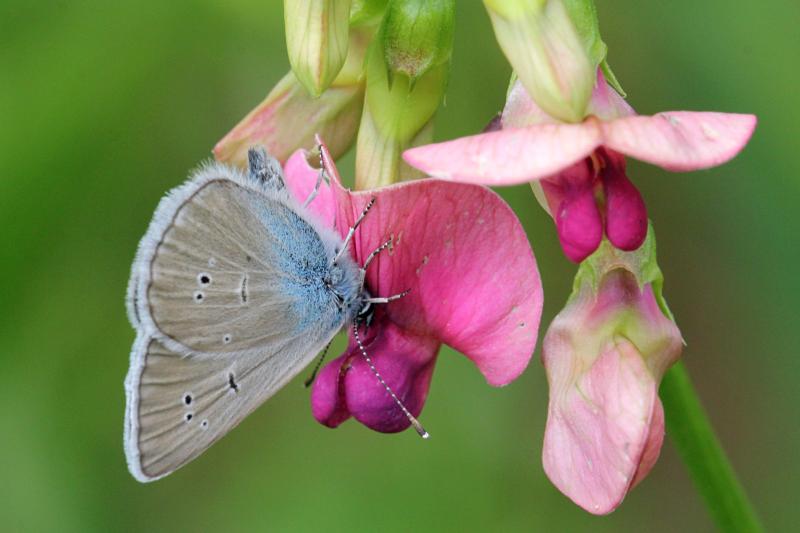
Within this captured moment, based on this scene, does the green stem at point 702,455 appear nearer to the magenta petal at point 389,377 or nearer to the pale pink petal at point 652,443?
the pale pink petal at point 652,443

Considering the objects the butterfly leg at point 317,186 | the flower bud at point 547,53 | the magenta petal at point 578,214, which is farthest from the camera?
the butterfly leg at point 317,186

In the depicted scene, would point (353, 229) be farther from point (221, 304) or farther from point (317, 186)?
point (221, 304)

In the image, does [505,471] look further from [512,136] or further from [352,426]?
[512,136]

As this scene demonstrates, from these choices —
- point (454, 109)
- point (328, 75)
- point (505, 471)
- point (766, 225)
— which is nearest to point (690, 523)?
point (505, 471)

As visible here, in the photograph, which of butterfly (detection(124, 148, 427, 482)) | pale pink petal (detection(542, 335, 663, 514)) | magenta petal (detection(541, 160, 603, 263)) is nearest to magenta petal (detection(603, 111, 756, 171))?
magenta petal (detection(541, 160, 603, 263))

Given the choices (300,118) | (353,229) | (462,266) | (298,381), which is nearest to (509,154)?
(462,266)

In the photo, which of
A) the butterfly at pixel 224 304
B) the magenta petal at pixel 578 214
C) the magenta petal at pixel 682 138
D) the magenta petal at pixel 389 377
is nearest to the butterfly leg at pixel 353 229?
the butterfly at pixel 224 304

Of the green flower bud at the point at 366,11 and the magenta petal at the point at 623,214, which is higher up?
the green flower bud at the point at 366,11
